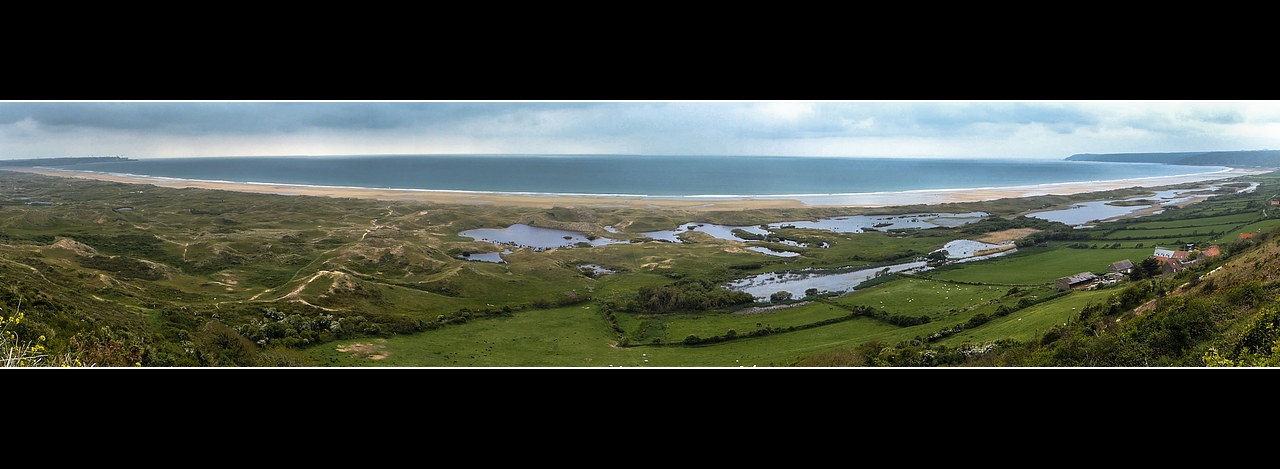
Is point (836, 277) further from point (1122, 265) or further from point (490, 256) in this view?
point (490, 256)

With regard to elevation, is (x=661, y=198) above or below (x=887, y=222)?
above

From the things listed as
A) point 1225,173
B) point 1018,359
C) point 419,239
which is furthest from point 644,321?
point 1225,173

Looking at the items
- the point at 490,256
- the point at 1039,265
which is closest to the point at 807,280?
the point at 1039,265

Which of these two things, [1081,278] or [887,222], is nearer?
[1081,278]

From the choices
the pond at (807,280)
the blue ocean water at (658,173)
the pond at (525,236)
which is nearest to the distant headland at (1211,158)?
the blue ocean water at (658,173)

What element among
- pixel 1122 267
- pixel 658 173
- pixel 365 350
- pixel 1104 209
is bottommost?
pixel 365 350
